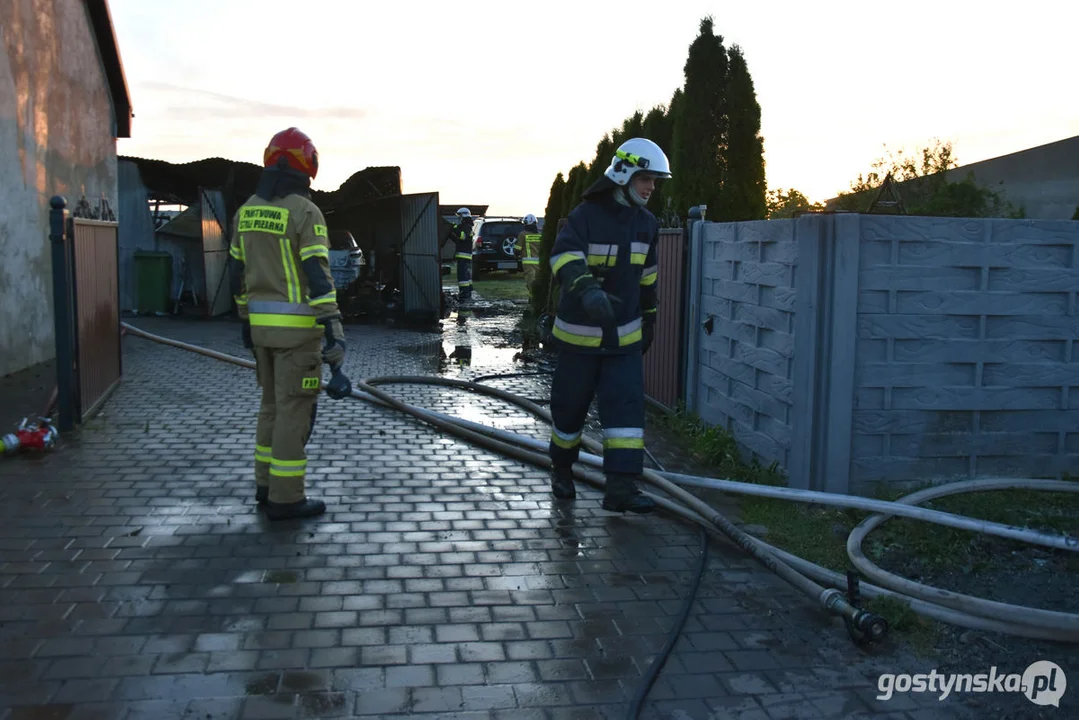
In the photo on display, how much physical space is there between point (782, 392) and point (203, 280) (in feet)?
48.2

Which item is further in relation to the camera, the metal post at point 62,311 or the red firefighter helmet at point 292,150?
the metal post at point 62,311

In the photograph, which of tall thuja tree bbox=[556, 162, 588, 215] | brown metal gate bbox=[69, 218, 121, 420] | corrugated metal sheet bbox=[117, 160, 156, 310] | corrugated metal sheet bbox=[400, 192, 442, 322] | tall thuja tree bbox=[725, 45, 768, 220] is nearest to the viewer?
brown metal gate bbox=[69, 218, 121, 420]

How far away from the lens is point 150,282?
1841 centimetres

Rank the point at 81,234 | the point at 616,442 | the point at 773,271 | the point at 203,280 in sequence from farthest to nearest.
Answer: the point at 203,280 < the point at 81,234 < the point at 773,271 < the point at 616,442

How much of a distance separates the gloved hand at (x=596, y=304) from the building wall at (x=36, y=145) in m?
7.52

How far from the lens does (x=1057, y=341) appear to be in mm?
5969

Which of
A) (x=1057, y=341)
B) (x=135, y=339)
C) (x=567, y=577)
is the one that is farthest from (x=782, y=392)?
(x=135, y=339)

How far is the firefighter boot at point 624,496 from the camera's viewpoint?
5.44 metres

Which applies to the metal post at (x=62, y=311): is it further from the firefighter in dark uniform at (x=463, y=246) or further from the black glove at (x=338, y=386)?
the firefighter in dark uniform at (x=463, y=246)

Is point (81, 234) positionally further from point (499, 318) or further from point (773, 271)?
point (499, 318)

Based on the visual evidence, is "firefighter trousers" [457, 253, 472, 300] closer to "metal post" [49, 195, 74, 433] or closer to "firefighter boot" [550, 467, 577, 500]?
"metal post" [49, 195, 74, 433]

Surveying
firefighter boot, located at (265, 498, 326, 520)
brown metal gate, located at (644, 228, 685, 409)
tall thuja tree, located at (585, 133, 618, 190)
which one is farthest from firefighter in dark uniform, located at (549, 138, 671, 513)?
tall thuja tree, located at (585, 133, 618, 190)

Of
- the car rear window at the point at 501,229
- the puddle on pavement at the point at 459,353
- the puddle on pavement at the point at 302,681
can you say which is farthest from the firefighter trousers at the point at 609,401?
the car rear window at the point at 501,229

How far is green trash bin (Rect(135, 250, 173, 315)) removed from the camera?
18.3 metres
